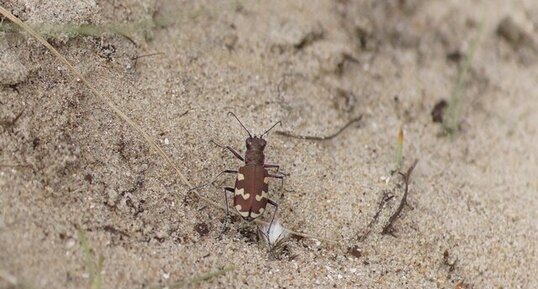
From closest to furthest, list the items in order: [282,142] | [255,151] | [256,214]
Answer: [256,214], [255,151], [282,142]

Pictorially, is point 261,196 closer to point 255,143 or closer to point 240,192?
point 240,192

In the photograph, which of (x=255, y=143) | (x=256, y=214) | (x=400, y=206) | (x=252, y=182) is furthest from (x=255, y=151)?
(x=400, y=206)

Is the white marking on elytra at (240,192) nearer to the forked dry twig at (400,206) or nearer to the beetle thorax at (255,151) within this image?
the beetle thorax at (255,151)

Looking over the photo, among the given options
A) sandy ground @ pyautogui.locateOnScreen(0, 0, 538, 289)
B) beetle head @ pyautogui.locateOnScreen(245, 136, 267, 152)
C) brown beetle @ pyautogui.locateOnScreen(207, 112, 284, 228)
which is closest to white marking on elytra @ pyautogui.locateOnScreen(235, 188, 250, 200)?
brown beetle @ pyautogui.locateOnScreen(207, 112, 284, 228)

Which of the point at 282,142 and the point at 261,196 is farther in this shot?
the point at 282,142

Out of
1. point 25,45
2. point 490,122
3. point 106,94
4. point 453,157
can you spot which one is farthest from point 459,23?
point 25,45

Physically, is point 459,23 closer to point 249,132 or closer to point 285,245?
point 249,132
